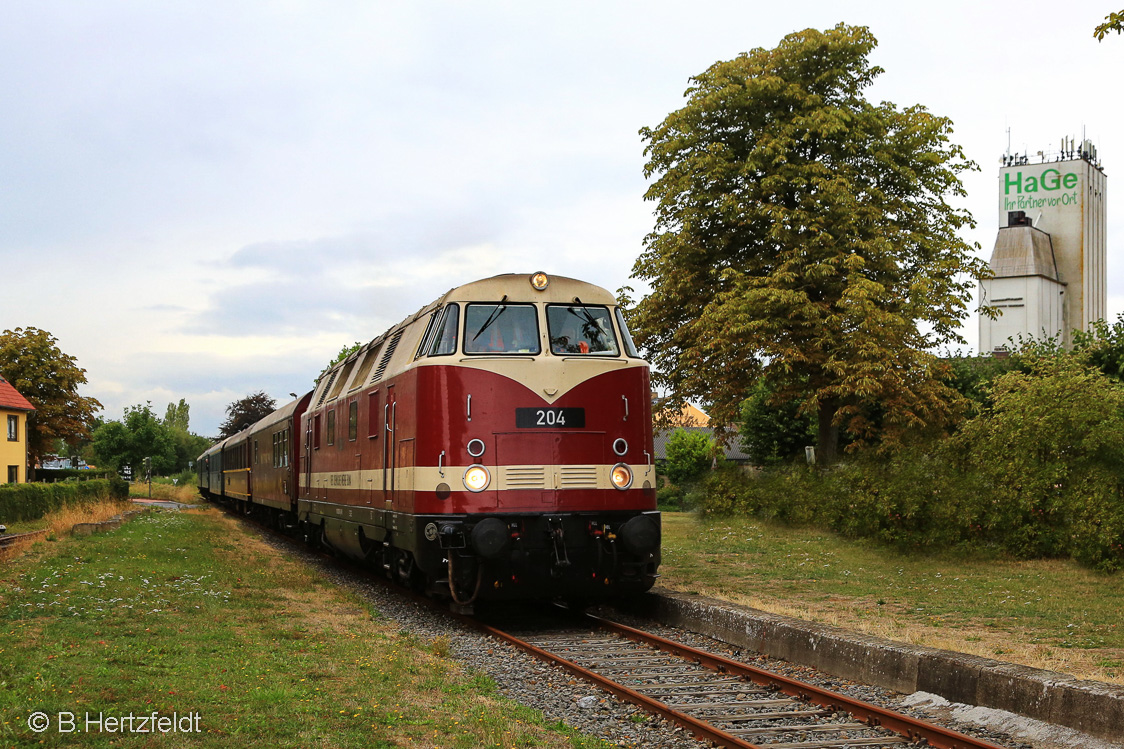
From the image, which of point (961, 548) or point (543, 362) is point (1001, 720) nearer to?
point (543, 362)

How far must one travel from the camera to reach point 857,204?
2458cm

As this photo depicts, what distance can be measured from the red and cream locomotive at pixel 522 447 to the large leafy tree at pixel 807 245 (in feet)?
40.6

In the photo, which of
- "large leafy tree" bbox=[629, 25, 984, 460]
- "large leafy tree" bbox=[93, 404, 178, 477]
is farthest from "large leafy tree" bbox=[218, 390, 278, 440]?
"large leafy tree" bbox=[629, 25, 984, 460]

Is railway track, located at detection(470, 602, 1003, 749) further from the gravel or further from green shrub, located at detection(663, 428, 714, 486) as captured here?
green shrub, located at detection(663, 428, 714, 486)

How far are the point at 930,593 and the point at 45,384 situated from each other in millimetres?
52959

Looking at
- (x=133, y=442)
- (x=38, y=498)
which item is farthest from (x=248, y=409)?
(x=38, y=498)

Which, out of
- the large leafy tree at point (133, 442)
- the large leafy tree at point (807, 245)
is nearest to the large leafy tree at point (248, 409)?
the large leafy tree at point (133, 442)

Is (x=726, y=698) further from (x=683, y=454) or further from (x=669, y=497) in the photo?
(x=683, y=454)

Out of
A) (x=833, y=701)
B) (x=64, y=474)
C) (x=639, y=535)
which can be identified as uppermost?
(x=639, y=535)

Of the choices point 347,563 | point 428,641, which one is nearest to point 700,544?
point 347,563

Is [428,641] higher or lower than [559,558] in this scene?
lower

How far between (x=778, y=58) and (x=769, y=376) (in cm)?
836

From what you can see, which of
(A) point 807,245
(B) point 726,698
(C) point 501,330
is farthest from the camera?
(A) point 807,245

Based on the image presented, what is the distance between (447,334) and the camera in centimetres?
1150
